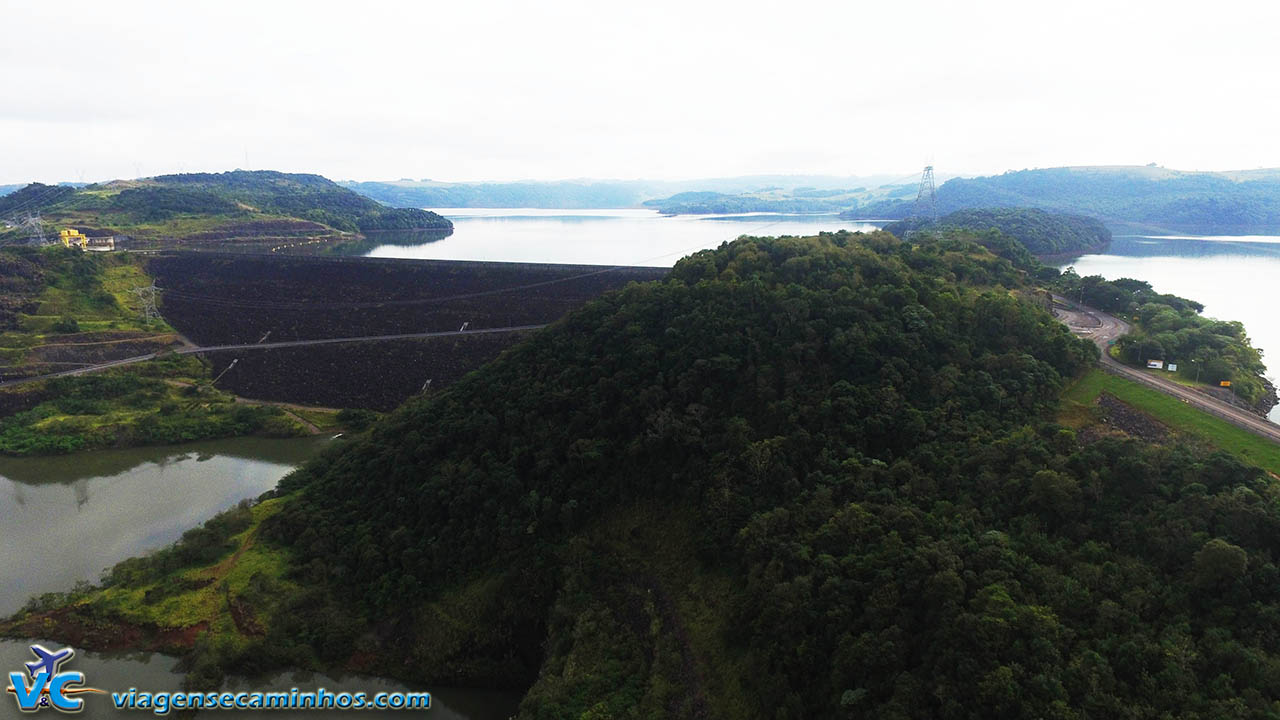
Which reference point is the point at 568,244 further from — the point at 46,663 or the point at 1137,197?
the point at 1137,197

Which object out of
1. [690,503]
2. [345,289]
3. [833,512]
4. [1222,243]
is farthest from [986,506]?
[1222,243]

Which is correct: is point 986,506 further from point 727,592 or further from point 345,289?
point 345,289

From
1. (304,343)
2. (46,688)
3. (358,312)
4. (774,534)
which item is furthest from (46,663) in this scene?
(358,312)

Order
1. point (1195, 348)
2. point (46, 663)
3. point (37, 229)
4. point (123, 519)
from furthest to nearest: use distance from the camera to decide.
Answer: point (37, 229)
point (123, 519)
point (1195, 348)
point (46, 663)

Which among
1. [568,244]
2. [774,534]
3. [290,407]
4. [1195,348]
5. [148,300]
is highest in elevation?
[568,244]

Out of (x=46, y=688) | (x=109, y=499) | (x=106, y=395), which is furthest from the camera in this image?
(x=106, y=395)

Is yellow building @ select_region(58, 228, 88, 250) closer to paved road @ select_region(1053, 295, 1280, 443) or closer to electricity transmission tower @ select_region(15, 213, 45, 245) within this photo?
electricity transmission tower @ select_region(15, 213, 45, 245)
